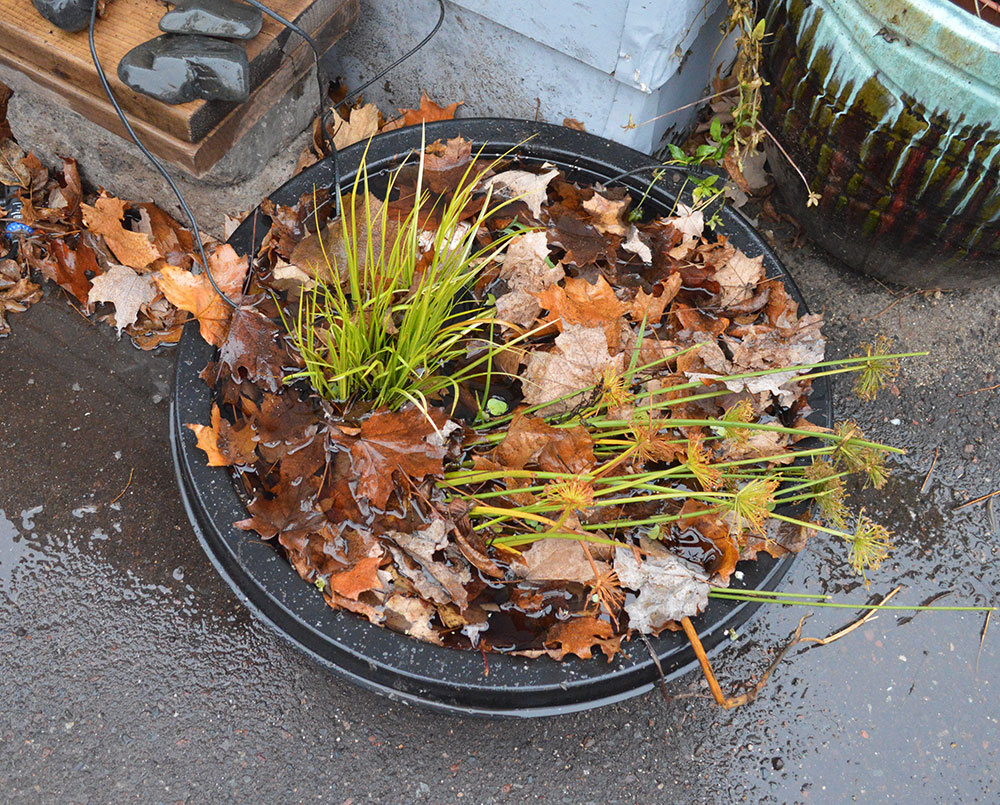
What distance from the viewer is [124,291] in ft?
6.45

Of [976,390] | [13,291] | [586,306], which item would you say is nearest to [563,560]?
[586,306]

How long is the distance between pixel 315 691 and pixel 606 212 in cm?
126

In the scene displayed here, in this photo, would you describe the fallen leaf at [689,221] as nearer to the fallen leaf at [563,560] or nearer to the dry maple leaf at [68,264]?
the fallen leaf at [563,560]

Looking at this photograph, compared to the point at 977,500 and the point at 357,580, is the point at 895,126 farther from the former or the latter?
the point at 357,580

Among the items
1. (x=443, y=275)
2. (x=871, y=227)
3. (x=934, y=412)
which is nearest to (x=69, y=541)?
(x=443, y=275)

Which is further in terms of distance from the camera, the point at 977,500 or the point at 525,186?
the point at 977,500

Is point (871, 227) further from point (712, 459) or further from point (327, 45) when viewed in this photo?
point (327, 45)

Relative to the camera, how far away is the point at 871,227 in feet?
6.14

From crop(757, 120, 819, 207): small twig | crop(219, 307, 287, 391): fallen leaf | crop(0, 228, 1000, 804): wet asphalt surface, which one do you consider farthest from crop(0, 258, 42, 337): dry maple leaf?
crop(757, 120, 819, 207): small twig

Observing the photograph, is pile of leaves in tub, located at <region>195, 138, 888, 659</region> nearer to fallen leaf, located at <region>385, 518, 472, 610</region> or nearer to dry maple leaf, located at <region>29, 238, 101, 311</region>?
fallen leaf, located at <region>385, 518, 472, 610</region>

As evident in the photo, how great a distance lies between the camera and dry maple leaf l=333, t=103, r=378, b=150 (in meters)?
2.12

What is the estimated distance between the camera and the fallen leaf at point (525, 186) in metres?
1.67

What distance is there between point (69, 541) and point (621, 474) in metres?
1.34

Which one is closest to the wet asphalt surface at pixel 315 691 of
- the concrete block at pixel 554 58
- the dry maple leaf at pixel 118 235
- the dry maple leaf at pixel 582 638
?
the dry maple leaf at pixel 118 235
